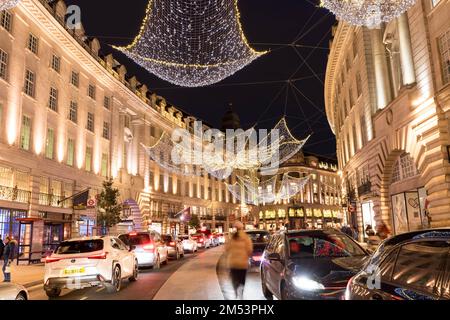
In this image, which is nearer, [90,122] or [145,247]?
[145,247]


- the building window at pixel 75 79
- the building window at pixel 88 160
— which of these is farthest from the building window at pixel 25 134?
the building window at pixel 88 160

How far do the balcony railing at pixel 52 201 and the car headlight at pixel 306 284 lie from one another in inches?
1051

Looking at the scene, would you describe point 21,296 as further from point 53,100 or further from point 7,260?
point 53,100

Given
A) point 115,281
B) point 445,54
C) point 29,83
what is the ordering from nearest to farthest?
point 115,281 < point 445,54 < point 29,83

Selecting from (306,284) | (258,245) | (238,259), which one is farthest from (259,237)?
(306,284)

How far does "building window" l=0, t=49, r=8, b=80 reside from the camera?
88.3ft

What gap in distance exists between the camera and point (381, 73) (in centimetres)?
2755

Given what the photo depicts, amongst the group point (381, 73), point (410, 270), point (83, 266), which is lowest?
point (83, 266)

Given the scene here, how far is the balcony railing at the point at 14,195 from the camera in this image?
26078mm

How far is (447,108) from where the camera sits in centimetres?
1823

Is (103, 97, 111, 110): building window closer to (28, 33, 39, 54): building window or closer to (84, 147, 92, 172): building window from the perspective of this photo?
(84, 147, 92, 172): building window

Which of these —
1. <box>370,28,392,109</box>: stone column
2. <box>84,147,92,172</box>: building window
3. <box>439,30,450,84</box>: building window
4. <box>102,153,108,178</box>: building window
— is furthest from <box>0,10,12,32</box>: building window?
<box>439,30,450,84</box>: building window

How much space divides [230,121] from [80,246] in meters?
90.0

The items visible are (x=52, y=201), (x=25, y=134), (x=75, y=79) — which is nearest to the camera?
(x=25, y=134)
